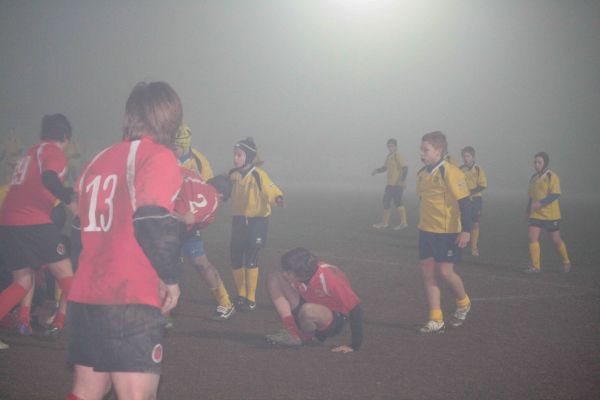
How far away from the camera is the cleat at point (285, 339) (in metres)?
5.38

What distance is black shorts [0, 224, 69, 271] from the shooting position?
16.3 ft

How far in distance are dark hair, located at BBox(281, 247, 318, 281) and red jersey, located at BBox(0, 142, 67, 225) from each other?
2.07 meters

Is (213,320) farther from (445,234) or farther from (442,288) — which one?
(442,288)

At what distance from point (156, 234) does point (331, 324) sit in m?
3.29

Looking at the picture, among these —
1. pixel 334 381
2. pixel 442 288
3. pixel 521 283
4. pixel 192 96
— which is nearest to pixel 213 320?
pixel 334 381

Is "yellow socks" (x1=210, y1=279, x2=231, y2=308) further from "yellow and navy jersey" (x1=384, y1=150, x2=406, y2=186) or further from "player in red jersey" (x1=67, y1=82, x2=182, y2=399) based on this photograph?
"yellow and navy jersey" (x1=384, y1=150, x2=406, y2=186)

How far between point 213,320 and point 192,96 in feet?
146

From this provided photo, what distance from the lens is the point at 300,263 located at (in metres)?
5.01

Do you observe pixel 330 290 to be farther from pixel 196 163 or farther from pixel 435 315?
pixel 196 163

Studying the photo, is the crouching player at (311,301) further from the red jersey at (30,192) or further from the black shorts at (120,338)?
the black shorts at (120,338)

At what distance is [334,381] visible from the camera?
4.52 m

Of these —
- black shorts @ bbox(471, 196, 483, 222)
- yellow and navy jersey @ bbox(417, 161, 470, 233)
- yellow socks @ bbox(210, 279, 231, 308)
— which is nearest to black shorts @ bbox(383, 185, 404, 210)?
black shorts @ bbox(471, 196, 483, 222)

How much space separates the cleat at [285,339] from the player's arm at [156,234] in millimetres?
3213

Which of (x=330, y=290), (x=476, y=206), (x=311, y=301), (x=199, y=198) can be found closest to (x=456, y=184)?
(x=330, y=290)
